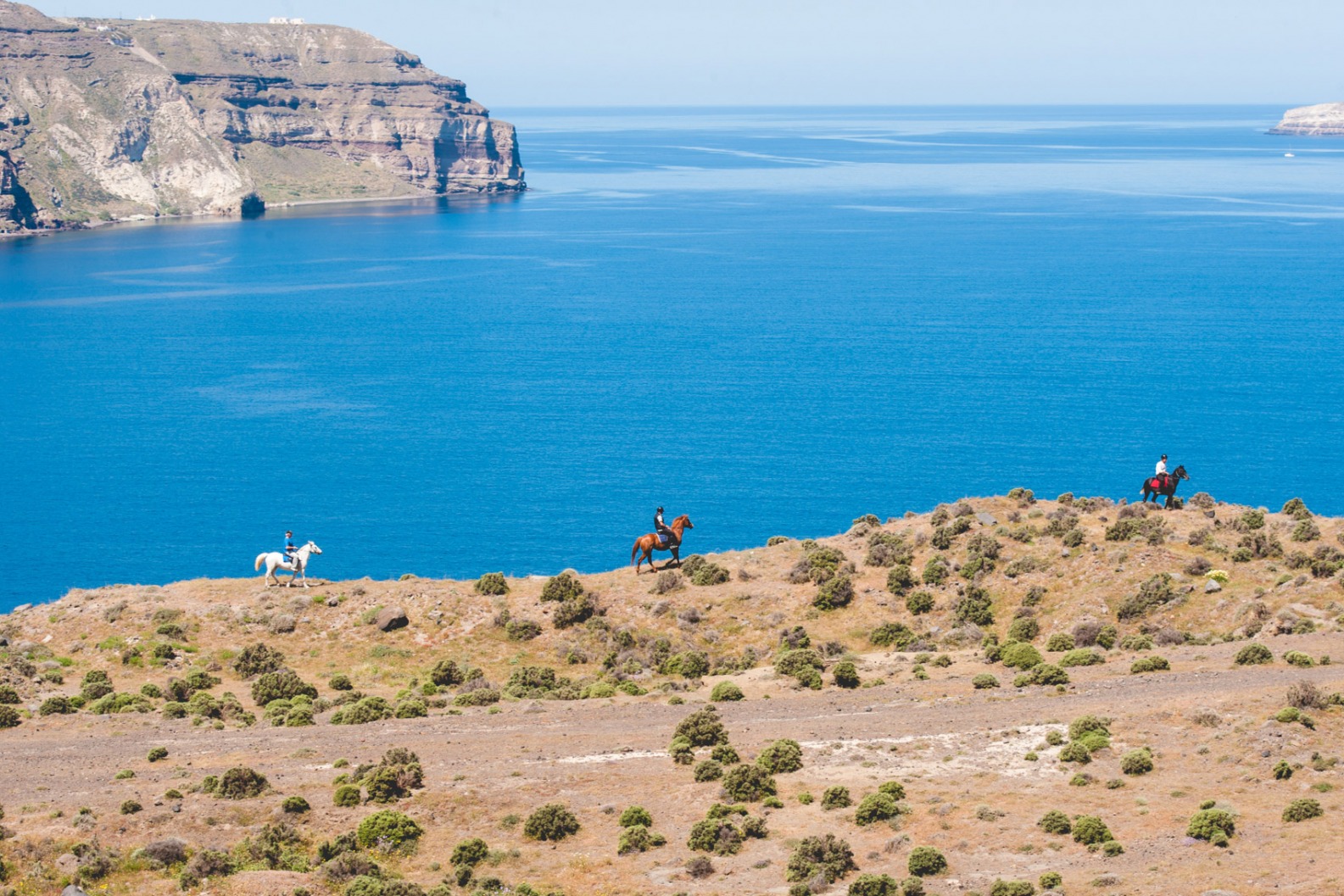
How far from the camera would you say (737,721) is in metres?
40.7

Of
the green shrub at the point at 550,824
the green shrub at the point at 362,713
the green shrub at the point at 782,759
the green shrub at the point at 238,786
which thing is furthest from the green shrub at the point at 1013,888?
Answer: the green shrub at the point at 362,713

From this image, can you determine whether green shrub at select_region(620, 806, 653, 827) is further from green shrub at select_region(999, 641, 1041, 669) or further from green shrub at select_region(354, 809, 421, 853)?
green shrub at select_region(999, 641, 1041, 669)

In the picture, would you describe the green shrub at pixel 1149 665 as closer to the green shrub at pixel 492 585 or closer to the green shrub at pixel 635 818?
the green shrub at pixel 635 818

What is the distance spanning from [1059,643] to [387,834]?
26656 mm

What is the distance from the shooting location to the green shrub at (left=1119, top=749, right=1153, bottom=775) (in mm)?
34094

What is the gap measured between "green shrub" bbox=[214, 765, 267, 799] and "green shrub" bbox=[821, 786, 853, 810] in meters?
14.5

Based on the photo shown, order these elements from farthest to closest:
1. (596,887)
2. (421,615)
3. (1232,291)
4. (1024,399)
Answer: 1. (1232,291)
2. (1024,399)
3. (421,615)
4. (596,887)

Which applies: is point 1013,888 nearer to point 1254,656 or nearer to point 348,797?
point 348,797

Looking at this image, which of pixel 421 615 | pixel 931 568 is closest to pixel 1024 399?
pixel 931 568

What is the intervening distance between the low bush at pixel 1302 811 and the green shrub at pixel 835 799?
10132 millimetres

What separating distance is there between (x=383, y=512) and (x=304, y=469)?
1496cm

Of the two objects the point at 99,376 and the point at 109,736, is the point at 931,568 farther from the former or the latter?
the point at 99,376

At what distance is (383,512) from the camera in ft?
348

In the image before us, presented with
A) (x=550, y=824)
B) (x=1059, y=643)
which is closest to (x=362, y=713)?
(x=550, y=824)
